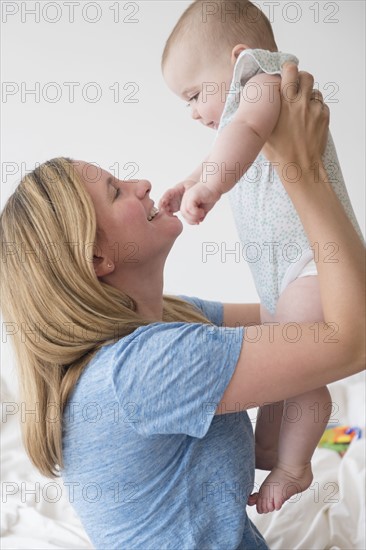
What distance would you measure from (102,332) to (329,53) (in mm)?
2141

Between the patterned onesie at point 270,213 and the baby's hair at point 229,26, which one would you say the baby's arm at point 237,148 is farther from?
the baby's hair at point 229,26

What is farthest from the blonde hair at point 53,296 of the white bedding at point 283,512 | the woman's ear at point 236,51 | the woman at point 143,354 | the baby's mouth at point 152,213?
the white bedding at point 283,512

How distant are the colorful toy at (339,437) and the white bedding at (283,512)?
3 centimetres

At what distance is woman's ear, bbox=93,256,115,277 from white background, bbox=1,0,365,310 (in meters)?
1.66

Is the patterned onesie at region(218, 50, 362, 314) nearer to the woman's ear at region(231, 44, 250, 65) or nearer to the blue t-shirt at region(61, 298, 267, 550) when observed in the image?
the woman's ear at region(231, 44, 250, 65)

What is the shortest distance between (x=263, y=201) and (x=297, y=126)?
0.20 meters

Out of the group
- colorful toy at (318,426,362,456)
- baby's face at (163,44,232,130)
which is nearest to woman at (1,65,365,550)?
baby's face at (163,44,232,130)

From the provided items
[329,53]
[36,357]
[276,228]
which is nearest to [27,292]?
[36,357]

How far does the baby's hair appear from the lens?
1.27m

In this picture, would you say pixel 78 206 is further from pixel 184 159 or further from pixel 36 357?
pixel 184 159

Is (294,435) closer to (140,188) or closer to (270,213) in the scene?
(270,213)

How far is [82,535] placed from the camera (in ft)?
5.63

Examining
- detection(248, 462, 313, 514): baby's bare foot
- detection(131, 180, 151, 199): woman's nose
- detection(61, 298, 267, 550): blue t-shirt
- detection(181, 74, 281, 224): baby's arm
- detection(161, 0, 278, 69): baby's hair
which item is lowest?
detection(248, 462, 313, 514): baby's bare foot

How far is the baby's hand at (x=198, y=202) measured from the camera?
928 millimetres
